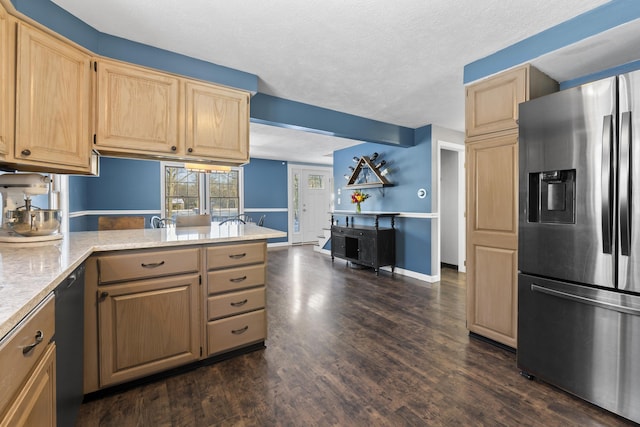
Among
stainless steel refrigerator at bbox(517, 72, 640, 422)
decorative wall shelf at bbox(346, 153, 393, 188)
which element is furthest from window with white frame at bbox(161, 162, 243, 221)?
stainless steel refrigerator at bbox(517, 72, 640, 422)

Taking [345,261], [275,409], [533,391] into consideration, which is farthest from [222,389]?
[345,261]

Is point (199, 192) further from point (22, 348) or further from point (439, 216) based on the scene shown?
point (22, 348)

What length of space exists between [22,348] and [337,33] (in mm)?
2358

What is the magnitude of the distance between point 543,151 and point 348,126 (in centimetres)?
249

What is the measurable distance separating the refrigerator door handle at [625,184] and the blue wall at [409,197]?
2.99 meters

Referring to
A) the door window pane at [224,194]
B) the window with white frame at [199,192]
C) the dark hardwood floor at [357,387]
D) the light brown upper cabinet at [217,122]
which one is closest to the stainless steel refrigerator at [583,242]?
the dark hardwood floor at [357,387]

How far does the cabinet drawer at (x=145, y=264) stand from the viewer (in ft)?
5.65

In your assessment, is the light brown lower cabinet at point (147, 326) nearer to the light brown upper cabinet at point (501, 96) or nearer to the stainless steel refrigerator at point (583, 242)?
the stainless steel refrigerator at point (583, 242)

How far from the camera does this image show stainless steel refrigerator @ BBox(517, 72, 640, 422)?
1515 millimetres

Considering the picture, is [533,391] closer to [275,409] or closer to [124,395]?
[275,409]

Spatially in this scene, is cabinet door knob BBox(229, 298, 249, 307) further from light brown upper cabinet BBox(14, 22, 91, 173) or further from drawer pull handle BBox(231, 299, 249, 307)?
light brown upper cabinet BBox(14, 22, 91, 173)

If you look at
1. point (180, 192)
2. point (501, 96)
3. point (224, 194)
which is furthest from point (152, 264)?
point (224, 194)

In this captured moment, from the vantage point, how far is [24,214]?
171cm

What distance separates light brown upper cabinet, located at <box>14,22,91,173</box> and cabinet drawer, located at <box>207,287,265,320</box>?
128cm
